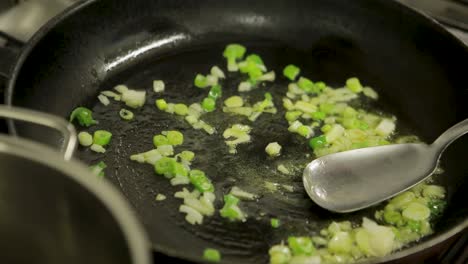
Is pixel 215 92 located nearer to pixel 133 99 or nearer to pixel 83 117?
pixel 133 99

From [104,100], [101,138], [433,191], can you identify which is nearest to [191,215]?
[101,138]

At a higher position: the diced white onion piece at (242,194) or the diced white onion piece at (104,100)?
the diced white onion piece at (104,100)

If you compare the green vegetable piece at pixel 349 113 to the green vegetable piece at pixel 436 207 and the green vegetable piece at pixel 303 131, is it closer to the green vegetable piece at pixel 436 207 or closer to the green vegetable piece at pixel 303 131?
the green vegetable piece at pixel 303 131

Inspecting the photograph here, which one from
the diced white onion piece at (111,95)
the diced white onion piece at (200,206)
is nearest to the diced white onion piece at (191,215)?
the diced white onion piece at (200,206)

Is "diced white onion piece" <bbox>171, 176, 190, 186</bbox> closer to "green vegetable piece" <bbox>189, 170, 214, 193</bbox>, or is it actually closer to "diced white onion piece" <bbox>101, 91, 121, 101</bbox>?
"green vegetable piece" <bbox>189, 170, 214, 193</bbox>

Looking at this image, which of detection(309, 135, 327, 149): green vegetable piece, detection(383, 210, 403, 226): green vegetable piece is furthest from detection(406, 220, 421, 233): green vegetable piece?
detection(309, 135, 327, 149): green vegetable piece
